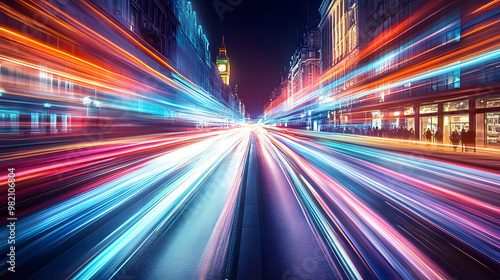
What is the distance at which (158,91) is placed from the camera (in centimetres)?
3478

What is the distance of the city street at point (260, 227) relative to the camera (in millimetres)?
3666

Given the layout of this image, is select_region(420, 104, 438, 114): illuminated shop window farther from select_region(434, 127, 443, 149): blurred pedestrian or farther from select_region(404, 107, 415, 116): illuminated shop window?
select_region(434, 127, 443, 149): blurred pedestrian

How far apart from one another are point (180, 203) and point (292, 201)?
9.24ft

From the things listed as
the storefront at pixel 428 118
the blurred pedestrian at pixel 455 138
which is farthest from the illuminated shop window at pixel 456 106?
the blurred pedestrian at pixel 455 138

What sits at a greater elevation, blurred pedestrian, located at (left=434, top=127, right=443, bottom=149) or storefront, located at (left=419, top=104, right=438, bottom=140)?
storefront, located at (left=419, top=104, right=438, bottom=140)

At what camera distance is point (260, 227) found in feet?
17.0

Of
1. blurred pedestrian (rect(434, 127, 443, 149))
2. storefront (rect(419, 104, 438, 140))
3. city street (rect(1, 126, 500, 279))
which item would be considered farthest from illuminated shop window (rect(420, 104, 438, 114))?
city street (rect(1, 126, 500, 279))

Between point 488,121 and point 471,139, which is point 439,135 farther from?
point 471,139

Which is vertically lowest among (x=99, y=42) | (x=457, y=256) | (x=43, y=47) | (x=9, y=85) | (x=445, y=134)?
(x=457, y=256)

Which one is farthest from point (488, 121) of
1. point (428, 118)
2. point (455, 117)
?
point (428, 118)

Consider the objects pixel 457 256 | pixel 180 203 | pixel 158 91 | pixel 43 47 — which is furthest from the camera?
pixel 158 91

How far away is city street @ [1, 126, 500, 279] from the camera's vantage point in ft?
12.0

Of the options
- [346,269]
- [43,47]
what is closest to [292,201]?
[346,269]

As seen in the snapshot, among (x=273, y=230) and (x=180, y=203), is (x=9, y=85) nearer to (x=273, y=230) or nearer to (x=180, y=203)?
(x=180, y=203)
